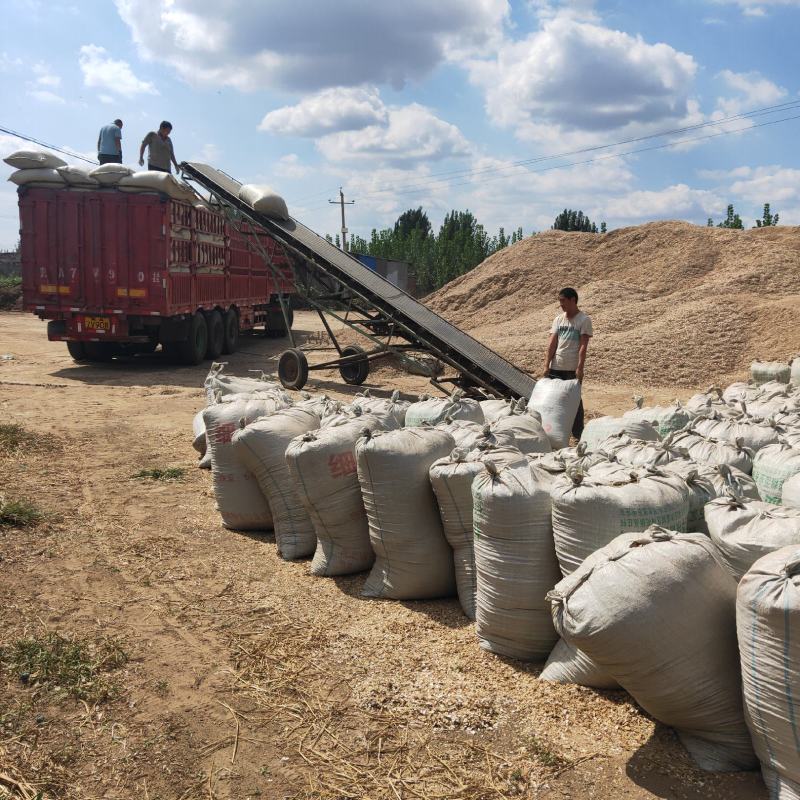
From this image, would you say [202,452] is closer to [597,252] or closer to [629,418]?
[629,418]

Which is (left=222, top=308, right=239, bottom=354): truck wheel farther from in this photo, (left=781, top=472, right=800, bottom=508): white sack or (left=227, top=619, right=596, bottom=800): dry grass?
(left=781, top=472, right=800, bottom=508): white sack

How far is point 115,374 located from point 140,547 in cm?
779

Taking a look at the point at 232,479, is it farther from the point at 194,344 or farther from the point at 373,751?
the point at 194,344

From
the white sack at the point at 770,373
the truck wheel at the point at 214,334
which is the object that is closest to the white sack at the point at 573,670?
the white sack at the point at 770,373

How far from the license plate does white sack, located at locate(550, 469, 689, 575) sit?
385 inches

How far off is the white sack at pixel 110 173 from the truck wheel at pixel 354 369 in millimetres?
4155

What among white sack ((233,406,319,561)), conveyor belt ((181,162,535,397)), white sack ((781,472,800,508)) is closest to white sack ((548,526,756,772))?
white sack ((781,472,800,508))

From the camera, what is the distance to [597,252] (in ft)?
65.7

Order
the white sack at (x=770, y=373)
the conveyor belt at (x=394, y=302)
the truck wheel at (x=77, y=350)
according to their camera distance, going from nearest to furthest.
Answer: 1. the conveyor belt at (x=394, y=302)
2. the white sack at (x=770, y=373)
3. the truck wheel at (x=77, y=350)

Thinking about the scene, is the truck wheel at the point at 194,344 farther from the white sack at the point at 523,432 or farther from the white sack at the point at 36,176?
the white sack at the point at 523,432

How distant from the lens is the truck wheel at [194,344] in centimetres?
1218

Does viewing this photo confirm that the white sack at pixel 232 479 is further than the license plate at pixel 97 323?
No

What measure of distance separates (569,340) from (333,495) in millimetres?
3500

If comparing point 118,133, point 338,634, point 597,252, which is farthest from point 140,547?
point 597,252
